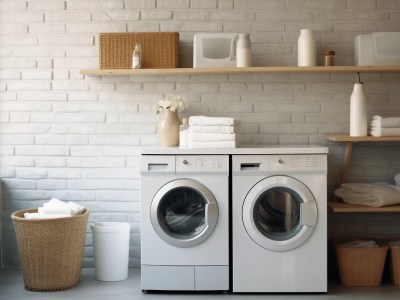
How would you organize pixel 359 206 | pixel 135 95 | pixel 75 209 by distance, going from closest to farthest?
pixel 75 209 → pixel 359 206 → pixel 135 95

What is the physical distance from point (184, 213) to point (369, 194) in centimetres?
122

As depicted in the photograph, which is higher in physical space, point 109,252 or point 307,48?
point 307,48

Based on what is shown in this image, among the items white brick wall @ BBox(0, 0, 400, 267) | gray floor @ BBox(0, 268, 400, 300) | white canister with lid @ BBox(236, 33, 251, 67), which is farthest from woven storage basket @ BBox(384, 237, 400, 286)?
white canister with lid @ BBox(236, 33, 251, 67)

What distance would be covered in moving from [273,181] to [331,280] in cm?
89

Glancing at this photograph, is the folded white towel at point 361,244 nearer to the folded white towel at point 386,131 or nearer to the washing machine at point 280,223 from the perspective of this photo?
the washing machine at point 280,223

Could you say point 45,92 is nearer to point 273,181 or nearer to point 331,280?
point 273,181

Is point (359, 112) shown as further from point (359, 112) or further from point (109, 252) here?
point (109, 252)

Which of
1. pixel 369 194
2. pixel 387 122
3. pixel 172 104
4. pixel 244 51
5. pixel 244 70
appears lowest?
pixel 369 194

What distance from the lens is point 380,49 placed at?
4055mm

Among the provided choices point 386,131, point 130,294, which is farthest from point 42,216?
point 386,131

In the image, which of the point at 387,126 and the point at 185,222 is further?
the point at 387,126

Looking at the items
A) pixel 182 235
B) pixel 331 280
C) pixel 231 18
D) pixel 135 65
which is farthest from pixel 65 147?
pixel 331 280

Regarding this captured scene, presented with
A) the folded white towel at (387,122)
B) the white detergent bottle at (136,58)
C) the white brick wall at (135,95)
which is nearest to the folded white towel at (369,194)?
the white brick wall at (135,95)

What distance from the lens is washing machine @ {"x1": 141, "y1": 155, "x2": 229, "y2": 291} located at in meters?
3.72
